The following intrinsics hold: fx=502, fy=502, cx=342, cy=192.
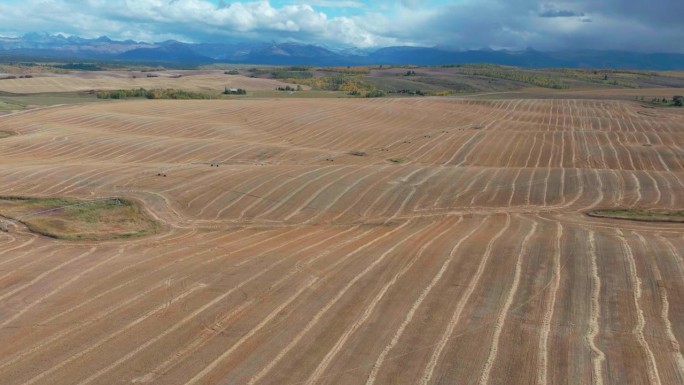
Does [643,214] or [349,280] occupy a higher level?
[643,214]

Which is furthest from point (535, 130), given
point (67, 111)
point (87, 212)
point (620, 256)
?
point (67, 111)

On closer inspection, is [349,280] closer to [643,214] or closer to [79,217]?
[79,217]

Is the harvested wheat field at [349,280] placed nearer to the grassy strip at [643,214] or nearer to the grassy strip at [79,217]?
the grassy strip at [643,214]

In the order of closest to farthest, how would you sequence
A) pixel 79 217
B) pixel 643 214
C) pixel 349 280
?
pixel 349 280 → pixel 643 214 → pixel 79 217

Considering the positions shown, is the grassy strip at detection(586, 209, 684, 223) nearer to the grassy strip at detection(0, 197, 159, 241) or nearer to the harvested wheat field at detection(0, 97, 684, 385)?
the harvested wheat field at detection(0, 97, 684, 385)

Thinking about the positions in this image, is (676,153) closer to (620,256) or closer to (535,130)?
(535,130)

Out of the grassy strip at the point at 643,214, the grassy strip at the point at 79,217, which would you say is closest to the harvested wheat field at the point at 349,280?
the grassy strip at the point at 643,214

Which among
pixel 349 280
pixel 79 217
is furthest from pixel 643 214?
pixel 79 217
